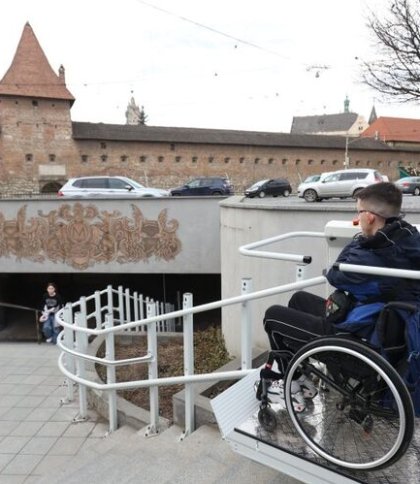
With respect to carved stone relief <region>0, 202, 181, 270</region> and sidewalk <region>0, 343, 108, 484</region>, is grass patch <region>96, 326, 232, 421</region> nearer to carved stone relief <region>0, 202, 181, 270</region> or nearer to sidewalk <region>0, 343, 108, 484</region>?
A: sidewalk <region>0, 343, 108, 484</region>

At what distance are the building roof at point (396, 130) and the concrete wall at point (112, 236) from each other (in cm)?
5984

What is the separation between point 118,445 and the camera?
3.45 meters

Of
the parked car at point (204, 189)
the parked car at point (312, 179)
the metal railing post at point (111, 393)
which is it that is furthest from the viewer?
the parked car at point (204, 189)

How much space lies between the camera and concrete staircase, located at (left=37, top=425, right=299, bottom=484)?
2.57 meters

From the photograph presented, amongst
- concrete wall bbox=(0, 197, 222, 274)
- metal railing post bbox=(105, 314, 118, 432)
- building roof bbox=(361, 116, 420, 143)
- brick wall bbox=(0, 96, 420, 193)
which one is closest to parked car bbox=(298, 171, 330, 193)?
concrete wall bbox=(0, 197, 222, 274)

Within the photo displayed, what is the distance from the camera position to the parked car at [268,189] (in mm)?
23156

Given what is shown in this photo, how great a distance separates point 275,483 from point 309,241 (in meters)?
3.61

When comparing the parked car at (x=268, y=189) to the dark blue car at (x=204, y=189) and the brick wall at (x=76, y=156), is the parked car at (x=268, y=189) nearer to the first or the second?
the dark blue car at (x=204, y=189)

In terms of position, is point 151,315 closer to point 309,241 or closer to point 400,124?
point 309,241

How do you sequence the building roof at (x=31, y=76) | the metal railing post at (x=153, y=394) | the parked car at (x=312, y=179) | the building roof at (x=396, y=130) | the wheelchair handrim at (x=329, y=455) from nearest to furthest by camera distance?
the wheelchair handrim at (x=329, y=455) < the metal railing post at (x=153, y=394) < the parked car at (x=312, y=179) < the building roof at (x=31, y=76) < the building roof at (x=396, y=130)

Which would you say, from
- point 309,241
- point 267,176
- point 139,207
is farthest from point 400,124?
point 309,241

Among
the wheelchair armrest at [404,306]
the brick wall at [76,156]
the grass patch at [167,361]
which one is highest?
the brick wall at [76,156]

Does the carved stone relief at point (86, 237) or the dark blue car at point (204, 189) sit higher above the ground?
the dark blue car at point (204, 189)

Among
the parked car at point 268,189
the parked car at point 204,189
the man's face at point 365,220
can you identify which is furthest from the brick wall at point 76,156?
the man's face at point 365,220
